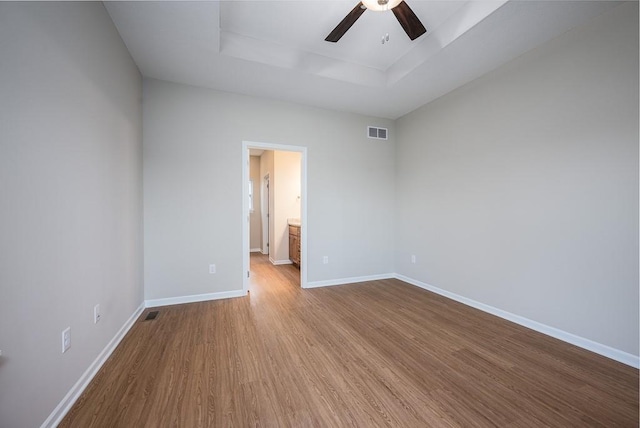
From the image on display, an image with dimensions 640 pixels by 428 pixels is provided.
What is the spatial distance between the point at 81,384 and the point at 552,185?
3.87 metres

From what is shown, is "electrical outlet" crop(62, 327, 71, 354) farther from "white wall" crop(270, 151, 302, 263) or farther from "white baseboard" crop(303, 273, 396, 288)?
"white wall" crop(270, 151, 302, 263)

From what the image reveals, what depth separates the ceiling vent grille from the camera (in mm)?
3986

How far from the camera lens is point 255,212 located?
672cm

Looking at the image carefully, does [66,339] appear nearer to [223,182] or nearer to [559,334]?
[223,182]

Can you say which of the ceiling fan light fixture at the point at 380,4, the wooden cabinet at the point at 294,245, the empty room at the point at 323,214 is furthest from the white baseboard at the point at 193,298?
the ceiling fan light fixture at the point at 380,4

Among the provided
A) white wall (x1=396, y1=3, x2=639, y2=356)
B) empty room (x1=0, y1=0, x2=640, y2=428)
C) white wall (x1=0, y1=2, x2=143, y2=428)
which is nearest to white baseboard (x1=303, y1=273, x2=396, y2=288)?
empty room (x1=0, y1=0, x2=640, y2=428)

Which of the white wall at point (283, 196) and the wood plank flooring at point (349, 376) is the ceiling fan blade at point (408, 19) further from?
the white wall at point (283, 196)

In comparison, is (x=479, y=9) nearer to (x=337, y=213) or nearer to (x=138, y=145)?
(x=337, y=213)

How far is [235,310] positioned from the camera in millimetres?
2787

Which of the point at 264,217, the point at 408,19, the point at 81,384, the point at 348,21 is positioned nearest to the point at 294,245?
the point at 264,217

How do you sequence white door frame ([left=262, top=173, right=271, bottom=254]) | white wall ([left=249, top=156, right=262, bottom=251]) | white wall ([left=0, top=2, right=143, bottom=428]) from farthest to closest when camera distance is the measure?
1. white wall ([left=249, top=156, right=262, bottom=251])
2. white door frame ([left=262, top=173, right=271, bottom=254])
3. white wall ([left=0, top=2, right=143, bottom=428])

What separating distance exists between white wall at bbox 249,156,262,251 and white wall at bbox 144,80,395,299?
350cm

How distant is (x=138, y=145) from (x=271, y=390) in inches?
107

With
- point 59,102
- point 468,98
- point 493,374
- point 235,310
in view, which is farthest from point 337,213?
point 59,102
